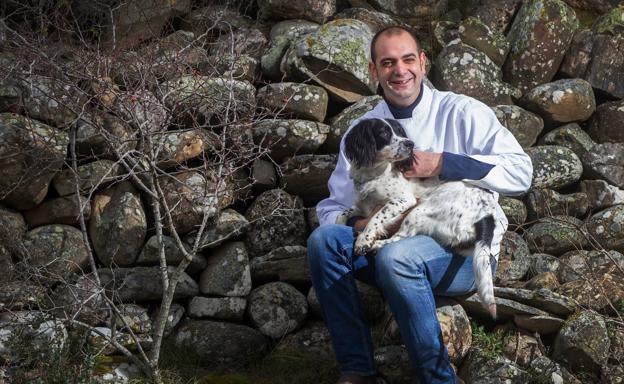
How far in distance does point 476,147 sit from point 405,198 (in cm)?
47

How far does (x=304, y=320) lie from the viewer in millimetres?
4957

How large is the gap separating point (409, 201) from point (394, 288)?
24.6 inches

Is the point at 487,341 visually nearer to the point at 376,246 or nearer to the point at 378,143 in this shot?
the point at 376,246

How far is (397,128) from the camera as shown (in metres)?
4.03

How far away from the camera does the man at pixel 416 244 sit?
360 centimetres

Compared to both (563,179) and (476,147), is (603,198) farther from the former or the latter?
(476,147)

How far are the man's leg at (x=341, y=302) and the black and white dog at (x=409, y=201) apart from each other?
0.44 feet

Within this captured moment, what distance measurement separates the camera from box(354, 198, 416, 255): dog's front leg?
3.92m

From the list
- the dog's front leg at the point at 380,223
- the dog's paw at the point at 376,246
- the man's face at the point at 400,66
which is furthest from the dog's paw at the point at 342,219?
the man's face at the point at 400,66

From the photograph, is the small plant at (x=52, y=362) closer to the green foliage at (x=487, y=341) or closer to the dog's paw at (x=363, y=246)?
the dog's paw at (x=363, y=246)

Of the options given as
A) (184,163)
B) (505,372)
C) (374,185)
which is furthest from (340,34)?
(505,372)

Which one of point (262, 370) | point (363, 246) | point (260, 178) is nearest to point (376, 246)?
point (363, 246)

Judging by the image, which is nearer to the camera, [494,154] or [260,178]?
[494,154]

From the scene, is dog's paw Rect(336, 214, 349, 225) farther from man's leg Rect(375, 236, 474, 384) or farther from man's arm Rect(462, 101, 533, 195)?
man's arm Rect(462, 101, 533, 195)
